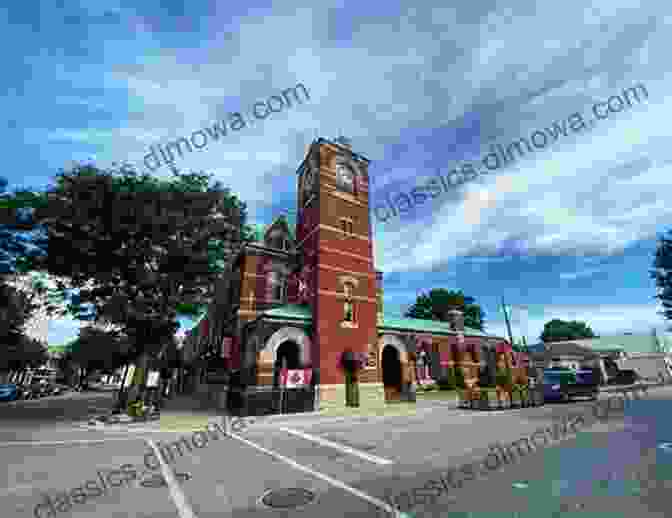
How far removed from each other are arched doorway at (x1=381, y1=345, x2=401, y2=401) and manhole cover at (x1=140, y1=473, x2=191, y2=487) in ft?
66.1

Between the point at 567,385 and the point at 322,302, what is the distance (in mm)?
16547

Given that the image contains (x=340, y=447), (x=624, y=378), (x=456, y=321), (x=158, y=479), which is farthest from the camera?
(x=624, y=378)

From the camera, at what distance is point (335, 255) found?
23922 mm

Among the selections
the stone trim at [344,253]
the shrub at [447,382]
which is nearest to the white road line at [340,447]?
the stone trim at [344,253]

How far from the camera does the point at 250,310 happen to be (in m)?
25.6

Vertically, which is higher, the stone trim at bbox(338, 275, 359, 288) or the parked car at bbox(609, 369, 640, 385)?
the stone trim at bbox(338, 275, 359, 288)

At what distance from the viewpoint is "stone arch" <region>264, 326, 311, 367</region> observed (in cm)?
2034

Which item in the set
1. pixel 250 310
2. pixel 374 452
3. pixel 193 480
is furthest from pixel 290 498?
pixel 250 310

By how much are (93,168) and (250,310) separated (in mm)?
13538

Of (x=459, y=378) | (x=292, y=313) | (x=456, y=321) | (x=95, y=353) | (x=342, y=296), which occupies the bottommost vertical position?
(x=459, y=378)

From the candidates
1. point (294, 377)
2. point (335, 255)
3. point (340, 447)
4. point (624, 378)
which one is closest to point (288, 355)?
point (294, 377)

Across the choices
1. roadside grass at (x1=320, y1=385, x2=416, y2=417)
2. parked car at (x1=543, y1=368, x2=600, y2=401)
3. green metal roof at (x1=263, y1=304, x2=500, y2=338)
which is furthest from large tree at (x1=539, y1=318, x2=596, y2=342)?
roadside grass at (x1=320, y1=385, x2=416, y2=417)

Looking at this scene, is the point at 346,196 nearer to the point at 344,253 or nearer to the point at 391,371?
the point at 344,253

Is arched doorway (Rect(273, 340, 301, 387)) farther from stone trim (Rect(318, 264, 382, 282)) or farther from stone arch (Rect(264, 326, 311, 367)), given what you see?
stone trim (Rect(318, 264, 382, 282))
